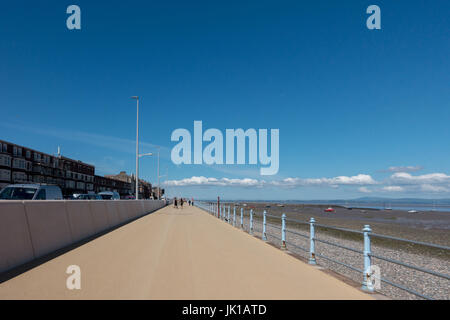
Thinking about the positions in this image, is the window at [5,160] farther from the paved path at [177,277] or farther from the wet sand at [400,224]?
the paved path at [177,277]

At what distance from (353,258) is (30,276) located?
1333cm

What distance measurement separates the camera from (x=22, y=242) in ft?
25.0

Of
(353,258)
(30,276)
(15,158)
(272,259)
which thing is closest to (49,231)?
(30,276)

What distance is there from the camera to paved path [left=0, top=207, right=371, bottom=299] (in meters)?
5.58

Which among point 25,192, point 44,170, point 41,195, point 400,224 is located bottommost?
point 400,224

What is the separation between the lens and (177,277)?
6.67m

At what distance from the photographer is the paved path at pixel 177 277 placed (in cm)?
558

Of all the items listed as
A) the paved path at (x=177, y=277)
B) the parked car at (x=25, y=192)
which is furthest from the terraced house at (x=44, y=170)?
the paved path at (x=177, y=277)

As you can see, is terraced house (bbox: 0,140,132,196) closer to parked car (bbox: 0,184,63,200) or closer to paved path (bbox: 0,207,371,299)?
parked car (bbox: 0,184,63,200)

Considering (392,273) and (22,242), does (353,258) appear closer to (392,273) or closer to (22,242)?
(392,273)

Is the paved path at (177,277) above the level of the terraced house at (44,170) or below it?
below

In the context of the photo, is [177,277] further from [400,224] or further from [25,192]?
[400,224]

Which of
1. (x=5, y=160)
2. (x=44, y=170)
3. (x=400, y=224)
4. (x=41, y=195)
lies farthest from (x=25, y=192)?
(x=44, y=170)
